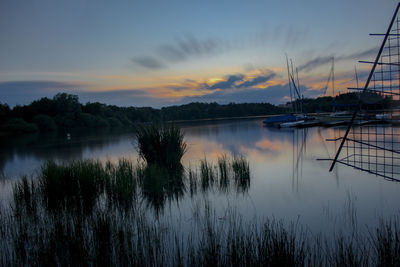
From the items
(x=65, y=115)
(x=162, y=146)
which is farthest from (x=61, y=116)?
(x=162, y=146)

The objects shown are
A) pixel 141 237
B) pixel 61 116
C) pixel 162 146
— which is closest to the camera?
pixel 141 237

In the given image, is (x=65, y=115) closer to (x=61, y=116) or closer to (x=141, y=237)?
(x=61, y=116)

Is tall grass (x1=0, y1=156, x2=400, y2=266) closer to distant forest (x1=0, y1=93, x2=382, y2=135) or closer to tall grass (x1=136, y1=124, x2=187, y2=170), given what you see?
tall grass (x1=136, y1=124, x2=187, y2=170)

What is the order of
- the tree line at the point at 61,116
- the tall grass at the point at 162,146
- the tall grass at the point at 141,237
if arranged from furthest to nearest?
the tree line at the point at 61,116 → the tall grass at the point at 162,146 → the tall grass at the point at 141,237

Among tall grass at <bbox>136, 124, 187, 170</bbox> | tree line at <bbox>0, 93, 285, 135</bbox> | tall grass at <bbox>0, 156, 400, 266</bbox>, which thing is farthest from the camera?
tree line at <bbox>0, 93, 285, 135</bbox>

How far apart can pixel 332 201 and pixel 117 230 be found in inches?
218

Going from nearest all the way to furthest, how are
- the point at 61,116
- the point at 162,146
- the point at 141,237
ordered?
the point at 141,237, the point at 162,146, the point at 61,116

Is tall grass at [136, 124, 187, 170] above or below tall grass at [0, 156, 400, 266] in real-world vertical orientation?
above

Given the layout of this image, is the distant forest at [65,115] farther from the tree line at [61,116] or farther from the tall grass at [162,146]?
the tall grass at [162,146]

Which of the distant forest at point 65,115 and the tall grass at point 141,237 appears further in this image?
the distant forest at point 65,115

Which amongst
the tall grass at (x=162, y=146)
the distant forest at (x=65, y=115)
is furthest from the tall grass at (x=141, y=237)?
the distant forest at (x=65, y=115)

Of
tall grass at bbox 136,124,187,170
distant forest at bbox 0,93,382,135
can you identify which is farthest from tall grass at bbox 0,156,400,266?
distant forest at bbox 0,93,382,135

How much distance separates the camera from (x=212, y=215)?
21.0ft

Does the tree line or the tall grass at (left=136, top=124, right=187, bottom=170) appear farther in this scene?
the tree line
